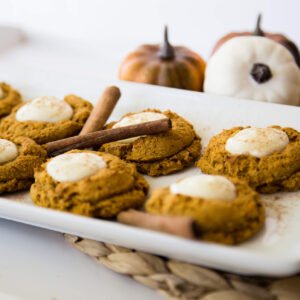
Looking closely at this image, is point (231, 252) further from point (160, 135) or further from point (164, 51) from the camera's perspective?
point (164, 51)

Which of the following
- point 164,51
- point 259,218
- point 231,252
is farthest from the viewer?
point 164,51

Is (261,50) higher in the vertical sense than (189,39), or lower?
higher

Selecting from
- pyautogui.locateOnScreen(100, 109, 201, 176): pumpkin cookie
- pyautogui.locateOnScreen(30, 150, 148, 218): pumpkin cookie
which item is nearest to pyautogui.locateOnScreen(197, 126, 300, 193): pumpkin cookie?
pyautogui.locateOnScreen(100, 109, 201, 176): pumpkin cookie

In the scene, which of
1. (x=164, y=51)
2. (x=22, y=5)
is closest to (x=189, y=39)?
(x=22, y=5)

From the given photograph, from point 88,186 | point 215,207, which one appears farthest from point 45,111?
point 215,207

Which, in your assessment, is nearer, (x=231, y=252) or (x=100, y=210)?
(x=231, y=252)

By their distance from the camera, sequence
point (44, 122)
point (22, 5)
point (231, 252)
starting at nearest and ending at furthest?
1. point (231, 252)
2. point (44, 122)
3. point (22, 5)
